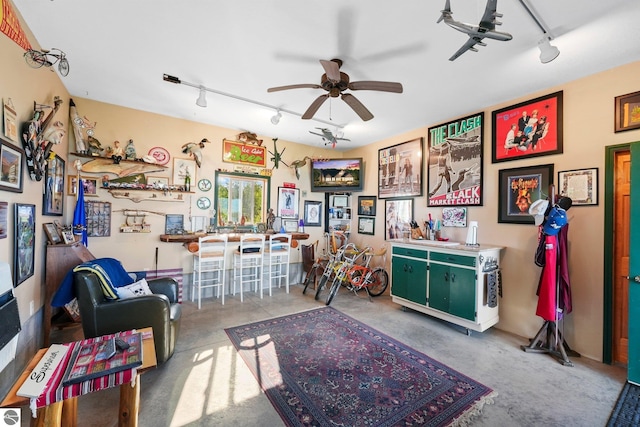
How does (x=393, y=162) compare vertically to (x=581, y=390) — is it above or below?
above

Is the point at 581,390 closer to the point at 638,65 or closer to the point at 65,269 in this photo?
the point at 638,65

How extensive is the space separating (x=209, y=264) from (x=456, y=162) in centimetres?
445

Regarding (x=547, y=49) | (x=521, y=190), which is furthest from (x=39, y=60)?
(x=521, y=190)

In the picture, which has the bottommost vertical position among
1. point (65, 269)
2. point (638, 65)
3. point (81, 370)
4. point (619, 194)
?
point (81, 370)

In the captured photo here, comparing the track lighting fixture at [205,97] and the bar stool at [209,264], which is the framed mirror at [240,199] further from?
the track lighting fixture at [205,97]

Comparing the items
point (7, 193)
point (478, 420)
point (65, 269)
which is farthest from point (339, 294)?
point (7, 193)

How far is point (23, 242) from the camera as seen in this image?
7.59ft

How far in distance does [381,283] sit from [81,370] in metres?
4.37

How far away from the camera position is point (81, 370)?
140cm

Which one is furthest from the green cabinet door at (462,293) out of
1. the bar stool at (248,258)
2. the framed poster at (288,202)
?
the framed poster at (288,202)

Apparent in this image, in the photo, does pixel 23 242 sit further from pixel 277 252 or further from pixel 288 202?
pixel 288 202

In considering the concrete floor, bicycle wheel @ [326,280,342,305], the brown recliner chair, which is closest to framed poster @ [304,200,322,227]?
bicycle wheel @ [326,280,342,305]

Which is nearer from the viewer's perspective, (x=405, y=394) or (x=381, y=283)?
(x=405, y=394)

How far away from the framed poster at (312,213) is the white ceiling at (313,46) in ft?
8.38
